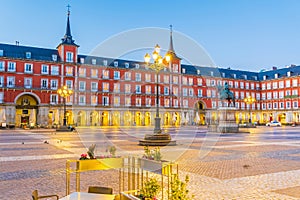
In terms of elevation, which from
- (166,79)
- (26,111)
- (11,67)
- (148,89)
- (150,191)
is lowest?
(150,191)

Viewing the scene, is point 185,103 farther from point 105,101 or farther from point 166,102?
point 105,101

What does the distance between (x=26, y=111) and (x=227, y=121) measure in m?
36.7

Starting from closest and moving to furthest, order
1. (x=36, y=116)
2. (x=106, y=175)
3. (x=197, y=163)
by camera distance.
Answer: (x=106, y=175) < (x=197, y=163) < (x=36, y=116)

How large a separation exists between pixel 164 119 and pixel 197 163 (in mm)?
54487

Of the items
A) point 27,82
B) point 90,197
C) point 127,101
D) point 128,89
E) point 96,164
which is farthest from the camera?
point 128,89

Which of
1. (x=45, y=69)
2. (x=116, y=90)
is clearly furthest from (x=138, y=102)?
(x=45, y=69)

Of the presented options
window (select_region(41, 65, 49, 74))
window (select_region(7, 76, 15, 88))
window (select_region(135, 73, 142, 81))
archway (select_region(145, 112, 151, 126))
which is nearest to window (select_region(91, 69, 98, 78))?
window (select_region(41, 65, 49, 74))

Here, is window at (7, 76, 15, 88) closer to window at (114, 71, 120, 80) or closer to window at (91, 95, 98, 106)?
window at (91, 95, 98, 106)

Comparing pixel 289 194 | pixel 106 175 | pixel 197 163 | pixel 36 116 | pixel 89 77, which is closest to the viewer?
pixel 289 194

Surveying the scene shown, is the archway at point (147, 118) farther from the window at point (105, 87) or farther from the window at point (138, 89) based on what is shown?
the window at point (105, 87)

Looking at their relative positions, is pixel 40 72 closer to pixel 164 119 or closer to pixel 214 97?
pixel 164 119

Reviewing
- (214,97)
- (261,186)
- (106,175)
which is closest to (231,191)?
(261,186)

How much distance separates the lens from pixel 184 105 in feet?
225

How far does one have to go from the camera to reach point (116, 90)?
6212cm
